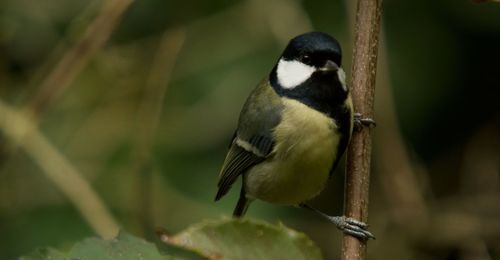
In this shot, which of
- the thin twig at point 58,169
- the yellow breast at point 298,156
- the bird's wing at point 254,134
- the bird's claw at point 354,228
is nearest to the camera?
the bird's claw at point 354,228

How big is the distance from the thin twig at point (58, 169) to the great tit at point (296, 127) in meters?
0.47

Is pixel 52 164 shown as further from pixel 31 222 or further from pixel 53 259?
pixel 53 259

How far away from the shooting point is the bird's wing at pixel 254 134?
67.4 inches

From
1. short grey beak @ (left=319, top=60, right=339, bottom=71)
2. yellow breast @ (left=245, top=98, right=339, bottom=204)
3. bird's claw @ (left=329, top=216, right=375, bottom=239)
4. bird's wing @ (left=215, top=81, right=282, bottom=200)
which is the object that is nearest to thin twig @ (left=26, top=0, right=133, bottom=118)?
bird's wing @ (left=215, top=81, right=282, bottom=200)

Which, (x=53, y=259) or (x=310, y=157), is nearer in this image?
(x=53, y=259)

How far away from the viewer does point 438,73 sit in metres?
2.48

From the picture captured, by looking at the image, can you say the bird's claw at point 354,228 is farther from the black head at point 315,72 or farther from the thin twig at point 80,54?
the thin twig at point 80,54

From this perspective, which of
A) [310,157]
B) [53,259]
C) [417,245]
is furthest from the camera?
[417,245]

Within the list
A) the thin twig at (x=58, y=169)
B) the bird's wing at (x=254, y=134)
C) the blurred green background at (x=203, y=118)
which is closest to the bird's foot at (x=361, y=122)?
the bird's wing at (x=254, y=134)

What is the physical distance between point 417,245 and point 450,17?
2.31 feet

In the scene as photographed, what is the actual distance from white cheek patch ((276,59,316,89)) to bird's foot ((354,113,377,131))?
0.26m

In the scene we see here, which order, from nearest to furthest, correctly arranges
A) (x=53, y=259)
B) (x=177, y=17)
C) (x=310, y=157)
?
(x=53, y=259) → (x=310, y=157) → (x=177, y=17)

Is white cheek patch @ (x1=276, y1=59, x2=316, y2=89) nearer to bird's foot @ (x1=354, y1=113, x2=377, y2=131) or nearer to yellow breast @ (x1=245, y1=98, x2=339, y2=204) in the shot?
yellow breast @ (x1=245, y1=98, x2=339, y2=204)

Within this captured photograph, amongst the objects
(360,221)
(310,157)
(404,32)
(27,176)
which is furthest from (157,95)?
(360,221)
